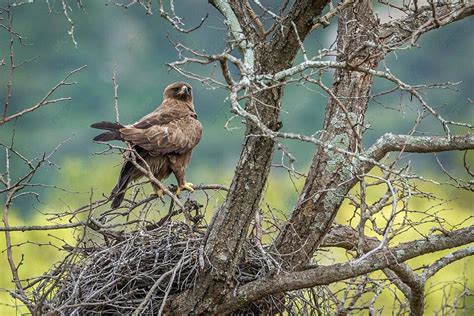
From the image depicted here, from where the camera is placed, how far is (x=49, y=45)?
43.4 m

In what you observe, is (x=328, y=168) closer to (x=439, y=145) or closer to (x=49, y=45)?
(x=439, y=145)

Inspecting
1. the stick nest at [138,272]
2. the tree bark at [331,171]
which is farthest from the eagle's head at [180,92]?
the stick nest at [138,272]

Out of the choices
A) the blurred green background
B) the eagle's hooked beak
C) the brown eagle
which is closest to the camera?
the brown eagle

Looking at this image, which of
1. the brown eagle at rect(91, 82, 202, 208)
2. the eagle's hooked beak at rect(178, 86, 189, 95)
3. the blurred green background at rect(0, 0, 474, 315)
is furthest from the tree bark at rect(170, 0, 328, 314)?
the blurred green background at rect(0, 0, 474, 315)

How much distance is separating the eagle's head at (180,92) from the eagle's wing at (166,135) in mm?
494

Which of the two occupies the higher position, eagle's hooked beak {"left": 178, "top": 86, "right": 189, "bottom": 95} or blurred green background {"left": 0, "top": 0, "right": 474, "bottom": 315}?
blurred green background {"left": 0, "top": 0, "right": 474, "bottom": 315}

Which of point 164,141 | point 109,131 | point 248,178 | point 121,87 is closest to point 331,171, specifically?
point 248,178

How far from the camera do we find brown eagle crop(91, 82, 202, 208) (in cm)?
759

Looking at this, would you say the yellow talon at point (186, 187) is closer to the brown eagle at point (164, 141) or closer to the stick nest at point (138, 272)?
the brown eagle at point (164, 141)

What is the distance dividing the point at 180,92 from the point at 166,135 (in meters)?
0.92

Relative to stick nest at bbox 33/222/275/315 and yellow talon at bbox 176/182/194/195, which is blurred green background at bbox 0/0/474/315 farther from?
stick nest at bbox 33/222/275/315

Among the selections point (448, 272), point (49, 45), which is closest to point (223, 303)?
point (448, 272)

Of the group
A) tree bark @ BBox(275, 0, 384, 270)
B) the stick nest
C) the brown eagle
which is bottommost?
the stick nest

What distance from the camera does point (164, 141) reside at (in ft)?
25.9
